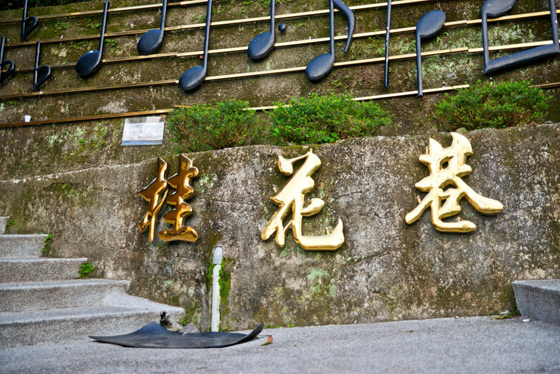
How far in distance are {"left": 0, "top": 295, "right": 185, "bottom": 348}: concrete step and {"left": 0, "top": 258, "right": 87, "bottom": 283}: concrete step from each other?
2.15 feet

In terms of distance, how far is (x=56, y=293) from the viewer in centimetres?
392

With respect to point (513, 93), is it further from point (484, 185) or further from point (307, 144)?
point (307, 144)

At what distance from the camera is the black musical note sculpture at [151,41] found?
688 centimetres

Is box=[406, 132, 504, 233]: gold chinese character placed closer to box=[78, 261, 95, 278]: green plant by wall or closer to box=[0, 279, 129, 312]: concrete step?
box=[0, 279, 129, 312]: concrete step

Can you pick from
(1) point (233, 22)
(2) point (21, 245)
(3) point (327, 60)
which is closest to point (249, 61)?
(1) point (233, 22)

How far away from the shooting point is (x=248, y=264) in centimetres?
395

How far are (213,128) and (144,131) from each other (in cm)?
219

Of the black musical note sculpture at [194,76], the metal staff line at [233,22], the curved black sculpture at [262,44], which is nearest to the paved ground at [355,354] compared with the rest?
the black musical note sculpture at [194,76]

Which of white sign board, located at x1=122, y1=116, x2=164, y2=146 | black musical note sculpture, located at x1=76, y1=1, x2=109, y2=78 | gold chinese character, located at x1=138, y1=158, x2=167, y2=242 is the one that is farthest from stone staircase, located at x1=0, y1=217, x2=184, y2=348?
black musical note sculpture, located at x1=76, y1=1, x2=109, y2=78

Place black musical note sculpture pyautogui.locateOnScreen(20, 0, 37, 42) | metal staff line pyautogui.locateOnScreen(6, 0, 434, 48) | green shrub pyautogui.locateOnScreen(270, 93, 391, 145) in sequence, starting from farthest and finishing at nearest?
1. black musical note sculpture pyautogui.locateOnScreen(20, 0, 37, 42)
2. metal staff line pyautogui.locateOnScreen(6, 0, 434, 48)
3. green shrub pyautogui.locateOnScreen(270, 93, 391, 145)

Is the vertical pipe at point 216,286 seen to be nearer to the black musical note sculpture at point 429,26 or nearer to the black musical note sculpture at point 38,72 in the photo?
the black musical note sculpture at point 429,26

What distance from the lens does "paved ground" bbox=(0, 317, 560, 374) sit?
86.8 inches

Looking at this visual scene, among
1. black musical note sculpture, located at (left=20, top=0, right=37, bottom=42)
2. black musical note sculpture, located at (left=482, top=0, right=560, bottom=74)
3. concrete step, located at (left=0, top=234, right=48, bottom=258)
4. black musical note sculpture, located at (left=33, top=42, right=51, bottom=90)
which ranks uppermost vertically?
black musical note sculpture, located at (left=20, top=0, right=37, bottom=42)

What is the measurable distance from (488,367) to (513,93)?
286 cm
